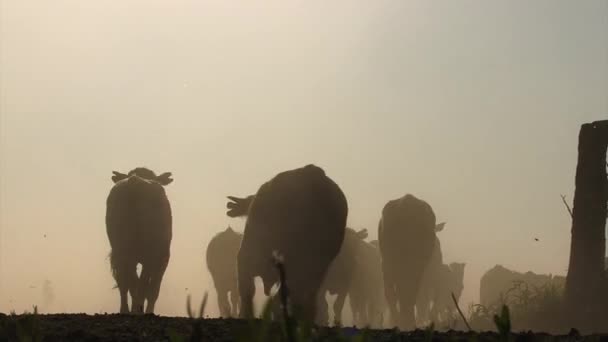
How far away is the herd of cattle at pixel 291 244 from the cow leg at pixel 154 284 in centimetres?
2

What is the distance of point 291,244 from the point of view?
32.6 ft

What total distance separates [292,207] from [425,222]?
369 inches

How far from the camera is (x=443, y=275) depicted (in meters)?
26.3

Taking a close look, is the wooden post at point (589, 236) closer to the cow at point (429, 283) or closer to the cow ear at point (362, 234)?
the cow ear at point (362, 234)

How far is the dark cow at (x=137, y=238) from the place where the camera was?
13.6 metres

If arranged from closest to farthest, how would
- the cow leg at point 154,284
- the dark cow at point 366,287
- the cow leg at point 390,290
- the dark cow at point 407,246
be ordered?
the cow leg at point 154,284, the dark cow at point 407,246, the cow leg at point 390,290, the dark cow at point 366,287

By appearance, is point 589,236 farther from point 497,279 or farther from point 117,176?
point 497,279

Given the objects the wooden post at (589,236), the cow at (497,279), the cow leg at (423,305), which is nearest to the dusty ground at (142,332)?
the wooden post at (589,236)

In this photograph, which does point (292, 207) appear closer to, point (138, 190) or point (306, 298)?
point (306, 298)

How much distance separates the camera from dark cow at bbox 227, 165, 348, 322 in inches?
391

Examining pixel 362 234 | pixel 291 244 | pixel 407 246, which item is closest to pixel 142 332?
pixel 291 244

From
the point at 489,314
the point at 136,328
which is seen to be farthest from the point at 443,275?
the point at 136,328

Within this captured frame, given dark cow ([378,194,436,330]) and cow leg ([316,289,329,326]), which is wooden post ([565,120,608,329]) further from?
cow leg ([316,289,329,326])

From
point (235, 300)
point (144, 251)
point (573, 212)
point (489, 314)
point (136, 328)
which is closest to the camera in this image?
point (136, 328)
